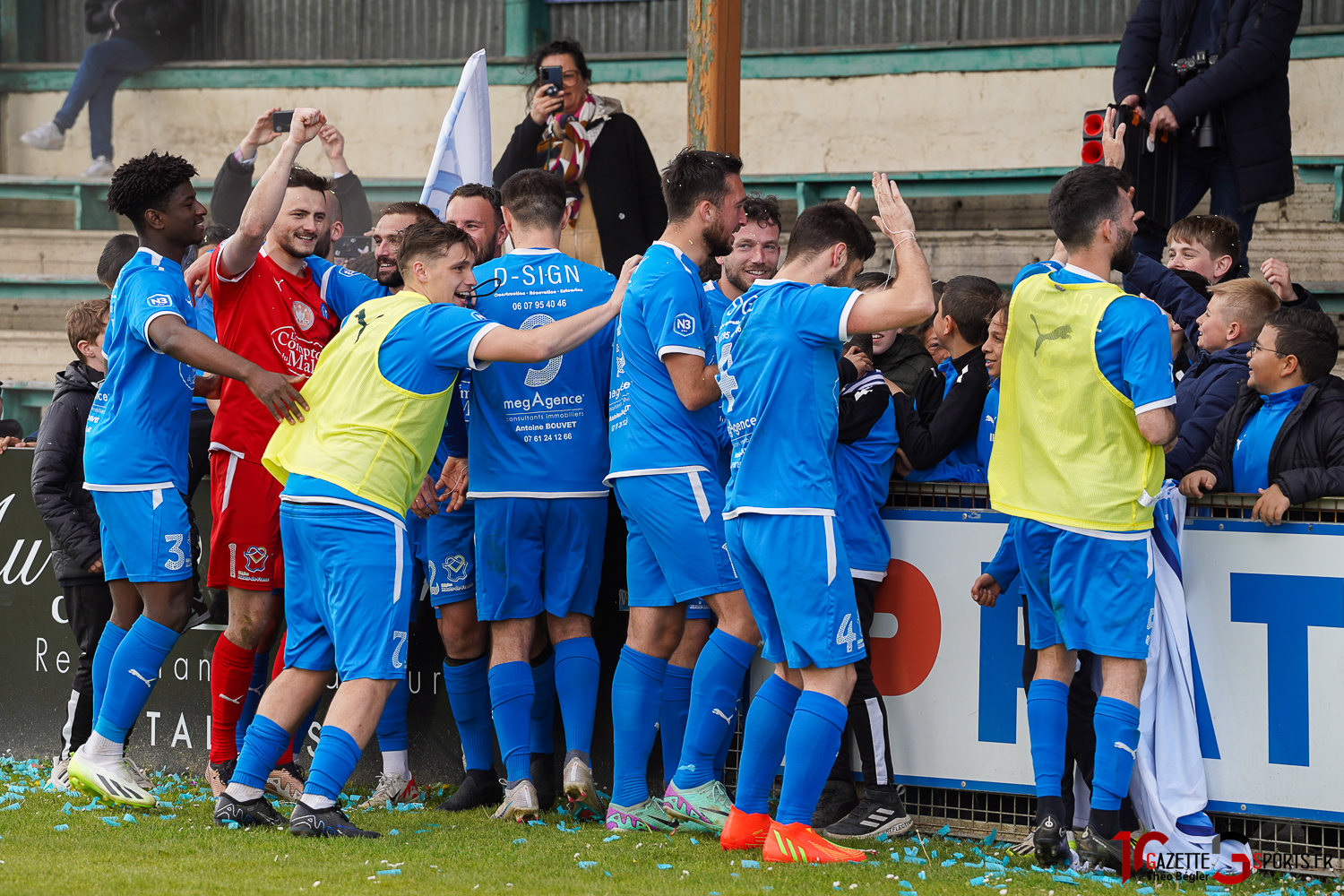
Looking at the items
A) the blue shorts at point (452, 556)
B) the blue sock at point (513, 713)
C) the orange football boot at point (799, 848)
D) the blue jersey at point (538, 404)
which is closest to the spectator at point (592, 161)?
the blue jersey at point (538, 404)

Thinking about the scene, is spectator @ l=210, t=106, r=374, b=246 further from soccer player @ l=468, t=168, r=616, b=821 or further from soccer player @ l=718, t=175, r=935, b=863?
soccer player @ l=718, t=175, r=935, b=863

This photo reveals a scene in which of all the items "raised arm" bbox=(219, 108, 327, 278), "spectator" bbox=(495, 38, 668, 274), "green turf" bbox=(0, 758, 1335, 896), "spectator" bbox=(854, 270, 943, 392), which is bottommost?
"green turf" bbox=(0, 758, 1335, 896)

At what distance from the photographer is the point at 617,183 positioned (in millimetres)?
7152

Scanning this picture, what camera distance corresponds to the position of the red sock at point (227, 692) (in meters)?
5.33

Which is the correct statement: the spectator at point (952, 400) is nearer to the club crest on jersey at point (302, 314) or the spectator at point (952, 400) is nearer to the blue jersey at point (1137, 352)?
the blue jersey at point (1137, 352)

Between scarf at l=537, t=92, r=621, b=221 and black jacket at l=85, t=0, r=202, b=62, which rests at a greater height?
black jacket at l=85, t=0, r=202, b=62

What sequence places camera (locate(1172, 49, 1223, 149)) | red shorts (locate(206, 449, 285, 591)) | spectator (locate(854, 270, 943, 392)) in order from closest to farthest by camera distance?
red shorts (locate(206, 449, 285, 591))
spectator (locate(854, 270, 943, 392))
camera (locate(1172, 49, 1223, 149))

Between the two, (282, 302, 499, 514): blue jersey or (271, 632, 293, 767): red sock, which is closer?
(282, 302, 499, 514): blue jersey

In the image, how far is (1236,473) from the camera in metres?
4.66

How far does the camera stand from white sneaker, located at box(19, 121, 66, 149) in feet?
45.9

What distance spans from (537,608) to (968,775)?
168 cm

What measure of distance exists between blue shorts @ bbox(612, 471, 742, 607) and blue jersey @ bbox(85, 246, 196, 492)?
1.81 meters

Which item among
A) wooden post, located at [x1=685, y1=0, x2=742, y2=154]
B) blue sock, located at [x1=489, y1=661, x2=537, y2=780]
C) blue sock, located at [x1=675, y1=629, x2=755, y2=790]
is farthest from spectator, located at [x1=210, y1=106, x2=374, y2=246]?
blue sock, located at [x1=675, y1=629, x2=755, y2=790]

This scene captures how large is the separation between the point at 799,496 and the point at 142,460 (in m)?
2.56
